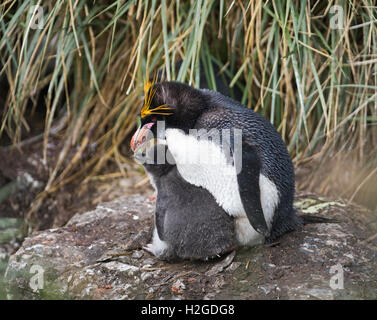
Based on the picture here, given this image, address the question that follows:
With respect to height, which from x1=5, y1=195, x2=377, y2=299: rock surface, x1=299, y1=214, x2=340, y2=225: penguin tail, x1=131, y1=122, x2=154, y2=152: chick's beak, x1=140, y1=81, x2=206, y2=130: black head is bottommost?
x1=5, y1=195, x2=377, y2=299: rock surface

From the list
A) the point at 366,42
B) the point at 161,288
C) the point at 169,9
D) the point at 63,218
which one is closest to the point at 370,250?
the point at 161,288

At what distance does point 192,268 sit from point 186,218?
7.6 inches

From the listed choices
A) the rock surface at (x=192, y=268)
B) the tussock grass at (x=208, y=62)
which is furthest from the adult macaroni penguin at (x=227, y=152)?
the tussock grass at (x=208, y=62)

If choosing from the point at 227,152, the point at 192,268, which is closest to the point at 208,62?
the point at 227,152

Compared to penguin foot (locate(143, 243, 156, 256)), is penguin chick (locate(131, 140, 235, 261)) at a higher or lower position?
higher

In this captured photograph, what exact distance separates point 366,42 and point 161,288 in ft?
4.75

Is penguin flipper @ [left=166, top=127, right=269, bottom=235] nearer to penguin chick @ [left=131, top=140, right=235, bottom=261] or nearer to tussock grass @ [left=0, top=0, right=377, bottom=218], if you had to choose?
penguin chick @ [left=131, top=140, right=235, bottom=261]

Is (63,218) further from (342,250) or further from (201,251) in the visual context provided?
(342,250)

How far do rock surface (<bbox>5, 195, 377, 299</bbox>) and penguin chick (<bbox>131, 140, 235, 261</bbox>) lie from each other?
73 millimetres

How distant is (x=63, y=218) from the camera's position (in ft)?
9.63

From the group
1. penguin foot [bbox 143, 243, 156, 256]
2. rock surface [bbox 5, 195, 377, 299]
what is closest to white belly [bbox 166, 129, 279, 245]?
rock surface [bbox 5, 195, 377, 299]

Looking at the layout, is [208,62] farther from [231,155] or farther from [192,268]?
[192,268]

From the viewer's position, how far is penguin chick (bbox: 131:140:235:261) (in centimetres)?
184

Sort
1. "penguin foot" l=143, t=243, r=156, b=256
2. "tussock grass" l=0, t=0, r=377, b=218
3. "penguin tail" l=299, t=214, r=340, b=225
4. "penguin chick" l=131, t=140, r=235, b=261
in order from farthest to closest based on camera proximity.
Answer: "tussock grass" l=0, t=0, r=377, b=218 < "penguin tail" l=299, t=214, r=340, b=225 < "penguin foot" l=143, t=243, r=156, b=256 < "penguin chick" l=131, t=140, r=235, b=261
